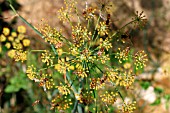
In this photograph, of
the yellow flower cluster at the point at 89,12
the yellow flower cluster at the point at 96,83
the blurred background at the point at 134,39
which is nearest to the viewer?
the yellow flower cluster at the point at 96,83

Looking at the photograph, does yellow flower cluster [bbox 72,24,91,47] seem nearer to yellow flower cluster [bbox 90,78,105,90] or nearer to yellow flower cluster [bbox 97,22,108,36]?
yellow flower cluster [bbox 97,22,108,36]

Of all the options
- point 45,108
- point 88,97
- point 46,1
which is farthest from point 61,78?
point 88,97

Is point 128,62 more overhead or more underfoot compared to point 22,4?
more underfoot

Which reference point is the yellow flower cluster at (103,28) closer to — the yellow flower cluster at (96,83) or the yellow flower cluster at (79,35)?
the yellow flower cluster at (79,35)

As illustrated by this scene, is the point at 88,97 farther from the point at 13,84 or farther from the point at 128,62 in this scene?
the point at 13,84

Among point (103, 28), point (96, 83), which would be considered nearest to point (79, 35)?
point (103, 28)

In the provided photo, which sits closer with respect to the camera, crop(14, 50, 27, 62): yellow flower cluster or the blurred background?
crop(14, 50, 27, 62): yellow flower cluster

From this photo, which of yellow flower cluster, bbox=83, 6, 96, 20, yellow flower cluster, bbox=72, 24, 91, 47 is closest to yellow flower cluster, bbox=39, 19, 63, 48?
yellow flower cluster, bbox=72, 24, 91, 47

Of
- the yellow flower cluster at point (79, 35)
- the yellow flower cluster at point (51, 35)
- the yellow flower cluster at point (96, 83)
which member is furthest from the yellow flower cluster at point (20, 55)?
the yellow flower cluster at point (96, 83)

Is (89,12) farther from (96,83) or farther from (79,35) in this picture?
(96,83)

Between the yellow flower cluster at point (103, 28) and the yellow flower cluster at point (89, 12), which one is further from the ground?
the yellow flower cluster at point (89, 12)

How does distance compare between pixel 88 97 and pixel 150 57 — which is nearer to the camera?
pixel 88 97
